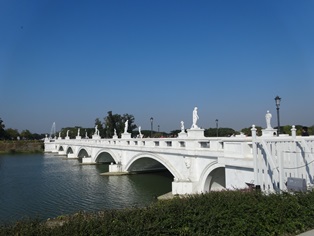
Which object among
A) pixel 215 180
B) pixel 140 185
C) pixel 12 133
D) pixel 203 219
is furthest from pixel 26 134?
pixel 203 219

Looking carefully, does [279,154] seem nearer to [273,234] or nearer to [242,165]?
[242,165]

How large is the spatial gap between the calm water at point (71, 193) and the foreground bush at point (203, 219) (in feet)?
27.1

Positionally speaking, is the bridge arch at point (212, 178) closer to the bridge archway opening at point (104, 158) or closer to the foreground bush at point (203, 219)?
the foreground bush at point (203, 219)

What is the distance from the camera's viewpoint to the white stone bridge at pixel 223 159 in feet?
29.8

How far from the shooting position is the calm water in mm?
18031

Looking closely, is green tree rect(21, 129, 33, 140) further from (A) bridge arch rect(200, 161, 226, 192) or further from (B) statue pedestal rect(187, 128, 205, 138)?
(A) bridge arch rect(200, 161, 226, 192)

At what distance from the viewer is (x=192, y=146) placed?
1736 centimetres

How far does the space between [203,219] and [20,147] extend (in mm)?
86285

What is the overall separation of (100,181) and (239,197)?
23660mm

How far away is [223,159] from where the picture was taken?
12.5m

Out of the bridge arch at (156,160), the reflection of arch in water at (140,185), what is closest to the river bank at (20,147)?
the bridge arch at (156,160)

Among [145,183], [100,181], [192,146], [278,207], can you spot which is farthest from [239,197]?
[100,181]

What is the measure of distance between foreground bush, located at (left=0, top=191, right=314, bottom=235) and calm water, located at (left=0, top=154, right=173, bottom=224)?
27.1ft

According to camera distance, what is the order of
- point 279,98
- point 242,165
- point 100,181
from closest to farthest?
point 242,165
point 279,98
point 100,181
